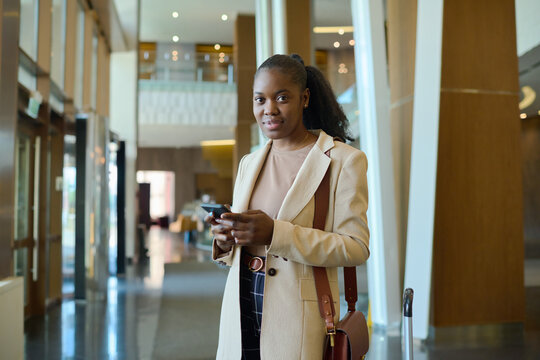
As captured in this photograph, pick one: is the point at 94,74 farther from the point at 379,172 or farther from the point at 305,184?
the point at 305,184

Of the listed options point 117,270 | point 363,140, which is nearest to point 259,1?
point 363,140

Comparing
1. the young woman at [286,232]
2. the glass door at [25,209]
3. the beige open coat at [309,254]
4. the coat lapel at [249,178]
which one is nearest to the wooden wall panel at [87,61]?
the glass door at [25,209]

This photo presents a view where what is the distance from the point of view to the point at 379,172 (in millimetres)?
5426

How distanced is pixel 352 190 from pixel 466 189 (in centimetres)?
411

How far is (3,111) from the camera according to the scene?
11.9ft

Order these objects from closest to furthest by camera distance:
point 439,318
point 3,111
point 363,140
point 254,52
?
1. point 3,111
2. point 439,318
3. point 363,140
4. point 254,52

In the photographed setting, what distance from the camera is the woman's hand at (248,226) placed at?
1.27 meters

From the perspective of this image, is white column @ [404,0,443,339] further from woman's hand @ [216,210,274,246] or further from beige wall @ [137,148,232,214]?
beige wall @ [137,148,232,214]

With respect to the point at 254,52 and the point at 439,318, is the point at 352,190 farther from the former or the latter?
the point at 254,52

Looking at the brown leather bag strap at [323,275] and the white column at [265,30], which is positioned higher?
the white column at [265,30]

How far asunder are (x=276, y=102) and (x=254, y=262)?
449mm

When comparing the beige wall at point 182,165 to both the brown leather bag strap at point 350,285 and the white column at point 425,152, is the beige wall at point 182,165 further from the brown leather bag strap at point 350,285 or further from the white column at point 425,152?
the brown leather bag strap at point 350,285

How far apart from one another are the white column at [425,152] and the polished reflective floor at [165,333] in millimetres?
447

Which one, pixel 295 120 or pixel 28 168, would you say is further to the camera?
pixel 28 168
